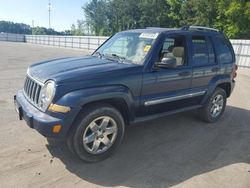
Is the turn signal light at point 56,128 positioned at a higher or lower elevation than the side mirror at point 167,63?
lower

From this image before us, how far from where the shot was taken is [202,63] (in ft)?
17.5

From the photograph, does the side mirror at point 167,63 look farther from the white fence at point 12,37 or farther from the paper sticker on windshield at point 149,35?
the white fence at point 12,37

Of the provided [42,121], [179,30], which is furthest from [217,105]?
[42,121]

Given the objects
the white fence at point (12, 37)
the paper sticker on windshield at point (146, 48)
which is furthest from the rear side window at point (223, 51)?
the white fence at point (12, 37)

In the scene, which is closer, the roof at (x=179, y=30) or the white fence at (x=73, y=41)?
the roof at (x=179, y=30)

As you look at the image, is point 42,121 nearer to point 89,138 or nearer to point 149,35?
point 89,138

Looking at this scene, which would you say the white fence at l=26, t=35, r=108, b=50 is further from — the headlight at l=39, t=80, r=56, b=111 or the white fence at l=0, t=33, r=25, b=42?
the headlight at l=39, t=80, r=56, b=111

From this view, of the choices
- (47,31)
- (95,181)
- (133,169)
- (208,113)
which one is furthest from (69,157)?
(47,31)

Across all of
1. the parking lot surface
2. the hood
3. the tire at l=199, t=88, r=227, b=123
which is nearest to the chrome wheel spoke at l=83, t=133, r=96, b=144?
the parking lot surface

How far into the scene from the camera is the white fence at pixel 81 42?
59.3 ft

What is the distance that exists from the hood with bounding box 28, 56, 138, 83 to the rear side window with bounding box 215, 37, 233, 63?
2.55 metres

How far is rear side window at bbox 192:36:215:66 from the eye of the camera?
5.22m

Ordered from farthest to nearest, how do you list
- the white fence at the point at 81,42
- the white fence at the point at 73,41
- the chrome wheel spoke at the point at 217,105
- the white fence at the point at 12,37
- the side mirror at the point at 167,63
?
the white fence at the point at 12,37
the white fence at the point at 73,41
the white fence at the point at 81,42
the chrome wheel spoke at the point at 217,105
the side mirror at the point at 167,63

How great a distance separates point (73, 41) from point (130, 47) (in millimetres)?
33289
